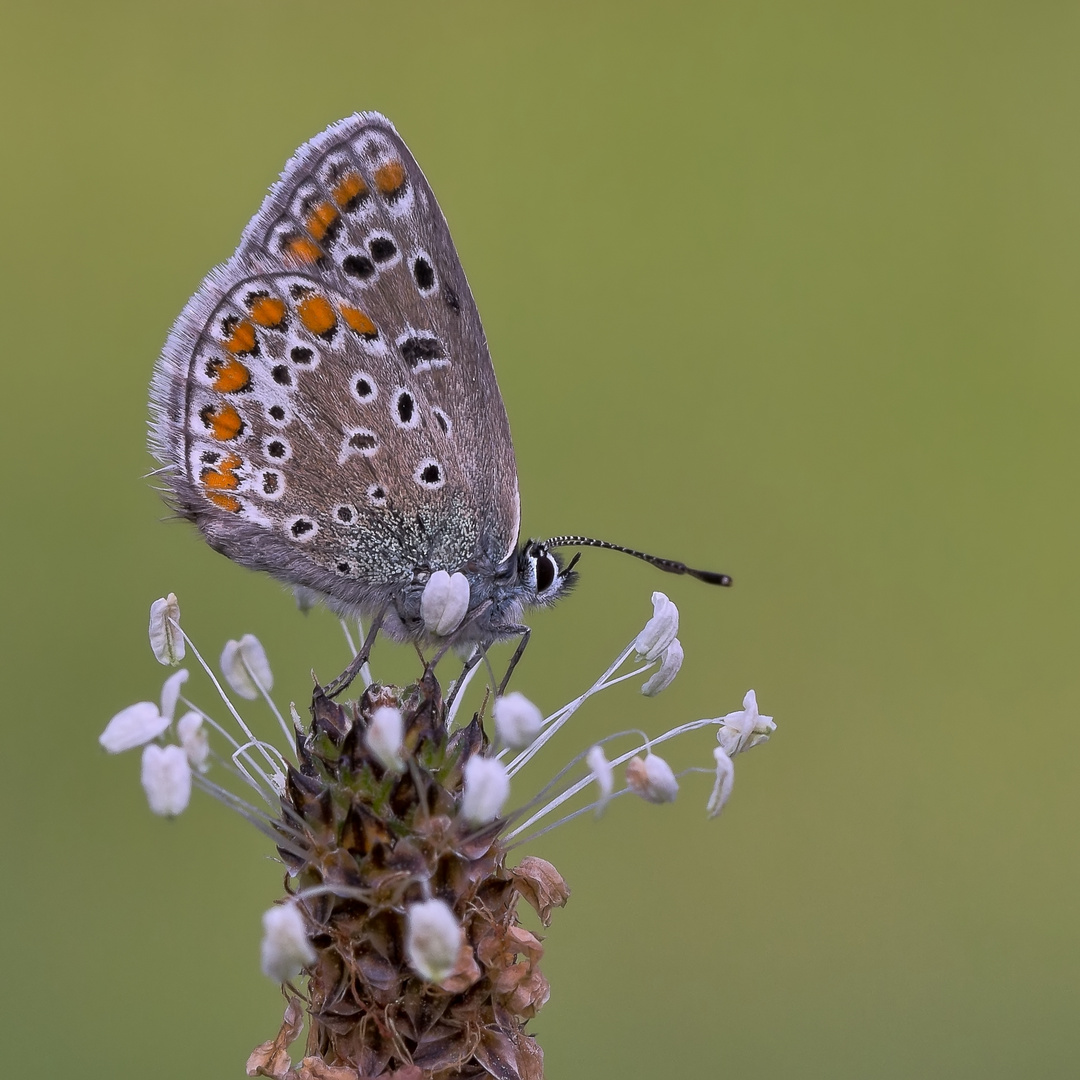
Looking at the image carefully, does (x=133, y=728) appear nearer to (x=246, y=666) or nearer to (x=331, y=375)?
(x=246, y=666)

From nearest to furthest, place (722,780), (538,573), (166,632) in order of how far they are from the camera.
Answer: (722,780)
(166,632)
(538,573)

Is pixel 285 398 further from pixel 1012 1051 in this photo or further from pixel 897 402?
pixel 897 402

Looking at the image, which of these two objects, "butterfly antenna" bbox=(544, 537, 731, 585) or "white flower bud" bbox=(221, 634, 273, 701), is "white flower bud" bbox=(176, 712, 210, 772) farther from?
"butterfly antenna" bbox=(544, 537, 731, 585)

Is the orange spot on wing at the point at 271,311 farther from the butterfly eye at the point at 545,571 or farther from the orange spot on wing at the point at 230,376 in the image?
the butterfly eye at the point at 545,571

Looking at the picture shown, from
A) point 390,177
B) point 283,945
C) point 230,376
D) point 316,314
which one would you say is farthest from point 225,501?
point 283,945

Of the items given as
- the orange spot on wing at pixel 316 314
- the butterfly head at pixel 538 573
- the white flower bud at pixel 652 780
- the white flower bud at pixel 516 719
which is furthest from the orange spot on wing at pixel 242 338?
the white flower bud at pixel 652 780

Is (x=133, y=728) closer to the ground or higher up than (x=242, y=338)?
closer to the ground

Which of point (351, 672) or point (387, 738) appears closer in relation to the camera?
point (387, 738)
